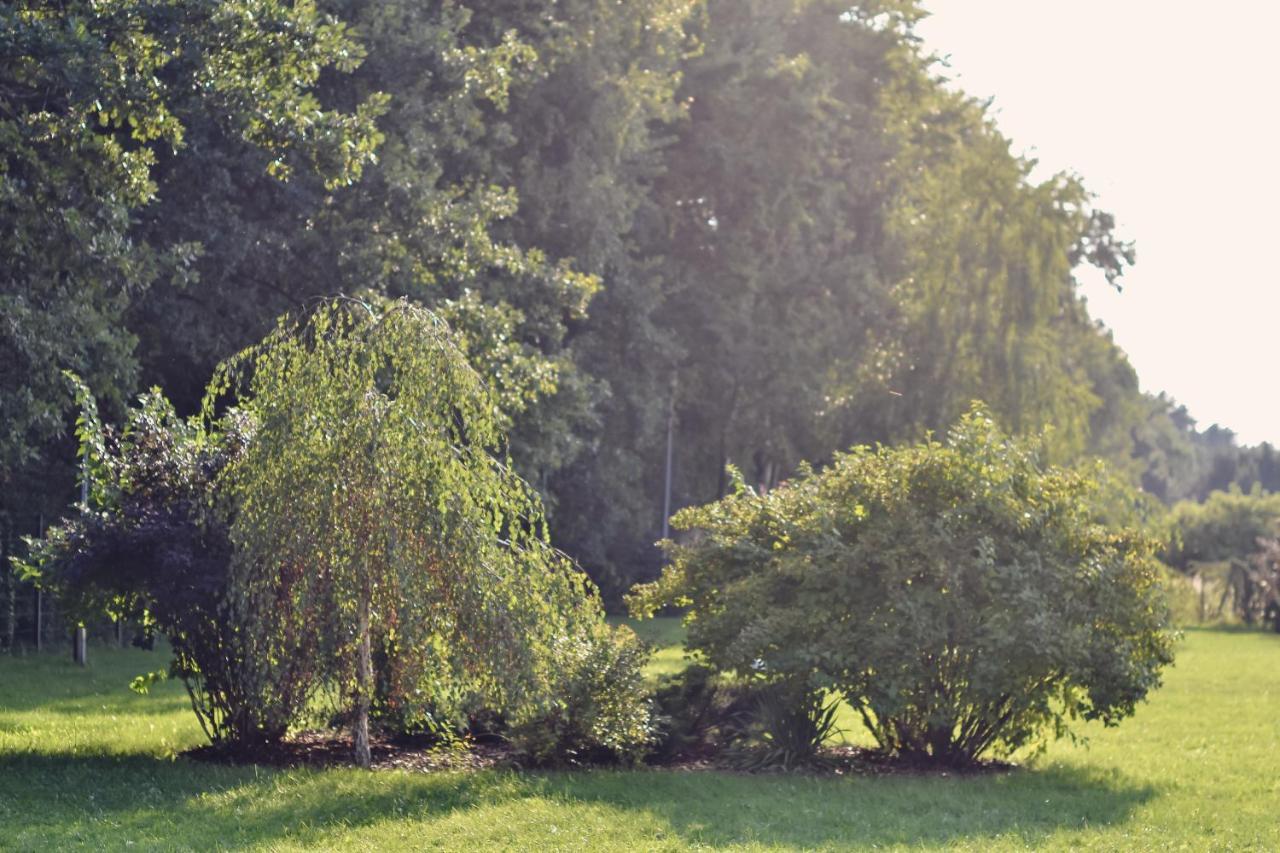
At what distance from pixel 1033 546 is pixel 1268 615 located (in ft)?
102

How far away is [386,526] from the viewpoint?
→ 11.8 m

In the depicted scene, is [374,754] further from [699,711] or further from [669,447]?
[669,447]

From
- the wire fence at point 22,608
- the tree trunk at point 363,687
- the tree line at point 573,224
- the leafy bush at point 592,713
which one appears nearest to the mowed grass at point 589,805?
the leafy bush at point 592,713

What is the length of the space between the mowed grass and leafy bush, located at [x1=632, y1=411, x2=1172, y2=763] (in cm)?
65

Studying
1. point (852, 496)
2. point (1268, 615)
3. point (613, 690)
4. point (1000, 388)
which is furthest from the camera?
point (1268, 615)

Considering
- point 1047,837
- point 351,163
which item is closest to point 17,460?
point 351,163

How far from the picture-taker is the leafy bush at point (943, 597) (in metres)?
12.9

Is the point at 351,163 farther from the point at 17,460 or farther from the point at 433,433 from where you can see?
the point at 433,433

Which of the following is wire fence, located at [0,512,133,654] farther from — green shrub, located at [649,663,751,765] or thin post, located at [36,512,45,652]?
green shrub, located at [649,663,751,765]

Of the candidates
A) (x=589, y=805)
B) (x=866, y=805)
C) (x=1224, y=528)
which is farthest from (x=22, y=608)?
(x=1224, y=528)

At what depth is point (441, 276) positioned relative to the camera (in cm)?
2241

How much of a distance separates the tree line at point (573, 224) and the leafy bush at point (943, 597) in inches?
111

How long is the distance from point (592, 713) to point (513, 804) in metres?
1.64

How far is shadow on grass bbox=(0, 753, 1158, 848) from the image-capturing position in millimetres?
10273
